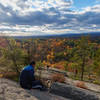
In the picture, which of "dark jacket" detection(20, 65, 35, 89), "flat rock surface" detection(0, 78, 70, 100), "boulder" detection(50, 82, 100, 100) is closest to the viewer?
"flat rock surface" detection(0, 78, 70, 100)

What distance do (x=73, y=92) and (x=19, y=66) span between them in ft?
19.0

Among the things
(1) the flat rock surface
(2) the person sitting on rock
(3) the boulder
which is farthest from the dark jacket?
(3) the boulder

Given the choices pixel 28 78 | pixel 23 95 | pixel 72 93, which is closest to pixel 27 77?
pixel 28 78

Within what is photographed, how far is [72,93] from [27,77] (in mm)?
2676

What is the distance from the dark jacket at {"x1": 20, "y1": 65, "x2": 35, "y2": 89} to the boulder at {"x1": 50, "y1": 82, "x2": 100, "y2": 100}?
137 cm

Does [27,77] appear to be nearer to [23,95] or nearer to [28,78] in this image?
[28,78]

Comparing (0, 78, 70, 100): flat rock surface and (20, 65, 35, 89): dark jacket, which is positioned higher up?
(20, 65, 35, 89): dark jacket

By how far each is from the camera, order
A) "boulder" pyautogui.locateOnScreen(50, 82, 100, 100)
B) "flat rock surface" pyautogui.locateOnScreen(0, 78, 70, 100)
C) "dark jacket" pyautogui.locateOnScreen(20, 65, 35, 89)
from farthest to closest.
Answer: "dark jacket" pyautogui.locateOnScreen(20, 65, 35, 89)
"boulder" pyautogui.locateOnScreen(50, 82, 100, 100)
"flat rock surface" pyautogui.locateOnScreen(0, 78, 70, 100)

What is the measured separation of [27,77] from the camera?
20.3 ft

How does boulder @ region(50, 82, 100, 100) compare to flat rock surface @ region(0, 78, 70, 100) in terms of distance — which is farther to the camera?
boulder @ region(50, 82, 100, 100)

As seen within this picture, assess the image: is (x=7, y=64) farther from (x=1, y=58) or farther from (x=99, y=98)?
(x=99, y=98)

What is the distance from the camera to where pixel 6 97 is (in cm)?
508

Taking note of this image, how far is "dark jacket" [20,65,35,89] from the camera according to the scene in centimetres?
614

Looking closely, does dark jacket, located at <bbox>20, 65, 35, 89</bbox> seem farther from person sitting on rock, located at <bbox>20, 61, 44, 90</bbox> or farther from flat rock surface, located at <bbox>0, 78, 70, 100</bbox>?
flat rock surface, located at <bbox>0, 78, 70, 100</bbox>
